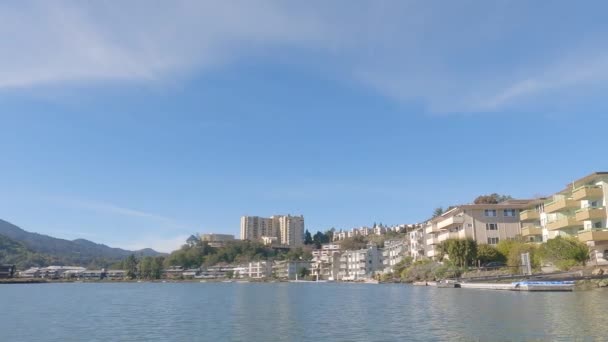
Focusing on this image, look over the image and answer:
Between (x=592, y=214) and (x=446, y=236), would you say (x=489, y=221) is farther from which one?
(x=592, y=214)

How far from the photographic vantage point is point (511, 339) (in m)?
22.5

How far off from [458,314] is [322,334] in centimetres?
1061

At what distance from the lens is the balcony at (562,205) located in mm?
67062

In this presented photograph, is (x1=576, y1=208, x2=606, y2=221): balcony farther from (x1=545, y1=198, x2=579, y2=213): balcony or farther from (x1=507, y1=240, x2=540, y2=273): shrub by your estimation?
(x1=507, y1=240, x2=540, y2=273): shrub

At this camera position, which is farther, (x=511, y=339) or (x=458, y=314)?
(x=458, y=314)

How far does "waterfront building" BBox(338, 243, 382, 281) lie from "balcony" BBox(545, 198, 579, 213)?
91.2m

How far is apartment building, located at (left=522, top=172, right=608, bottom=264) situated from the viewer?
60.5m

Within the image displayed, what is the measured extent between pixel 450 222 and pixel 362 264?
76113 millimetres

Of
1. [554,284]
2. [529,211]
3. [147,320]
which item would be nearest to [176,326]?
[147,320]

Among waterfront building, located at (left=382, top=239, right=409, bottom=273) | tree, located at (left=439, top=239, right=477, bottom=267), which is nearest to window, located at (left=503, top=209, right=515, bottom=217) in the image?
tree, located at (left=439, top=239, right=477, bottom=267)

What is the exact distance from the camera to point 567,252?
6003cm

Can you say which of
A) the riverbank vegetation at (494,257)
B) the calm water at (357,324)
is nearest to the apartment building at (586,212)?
the riverbank vegetation at (494,257)

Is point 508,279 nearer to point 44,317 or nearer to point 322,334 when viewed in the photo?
point 322,334

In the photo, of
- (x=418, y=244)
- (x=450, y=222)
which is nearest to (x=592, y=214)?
(x=450, y=222)
